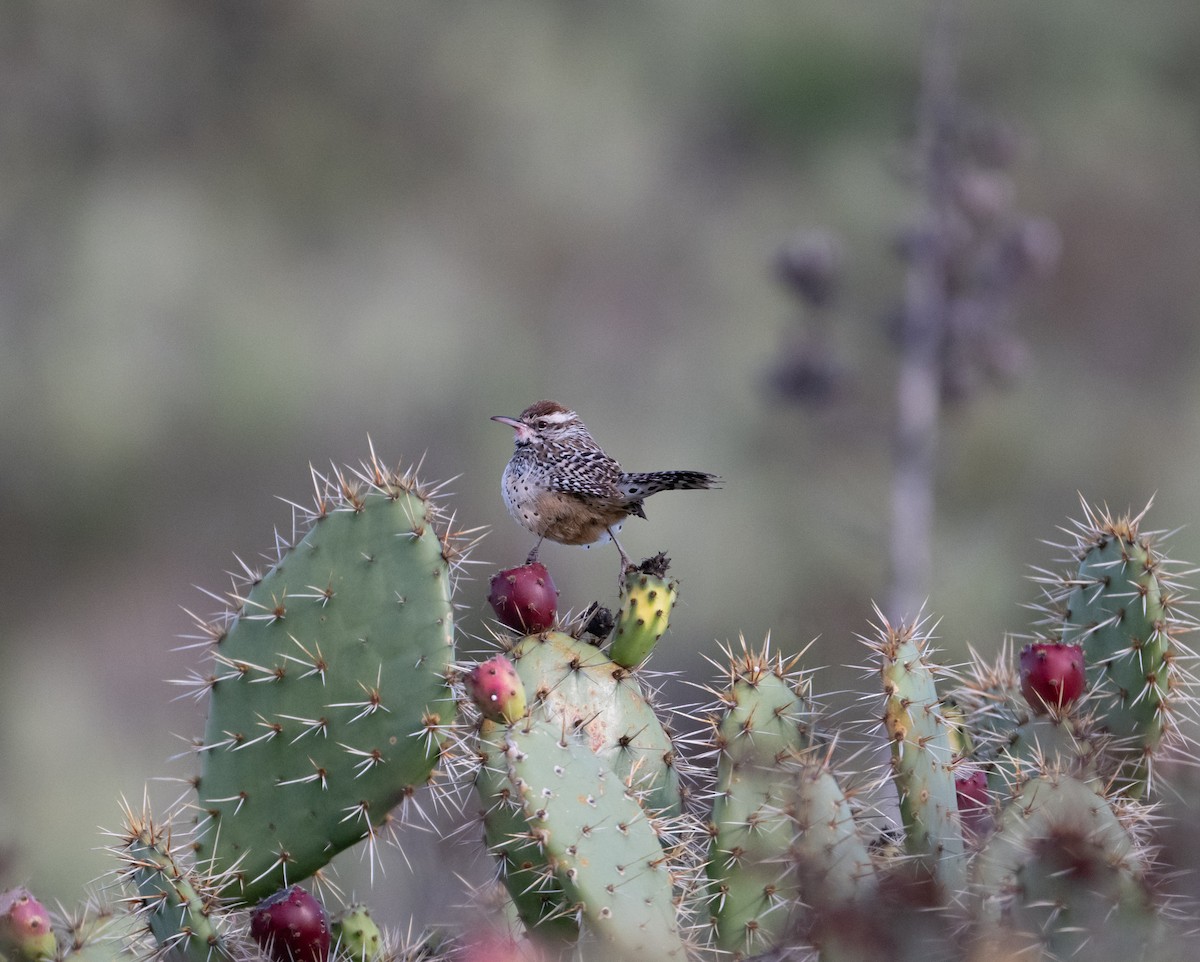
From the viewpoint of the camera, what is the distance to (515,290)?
18.4 meters

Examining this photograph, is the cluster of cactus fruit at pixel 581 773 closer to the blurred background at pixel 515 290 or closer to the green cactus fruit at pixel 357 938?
the green cactus fruit at pixel 357 938

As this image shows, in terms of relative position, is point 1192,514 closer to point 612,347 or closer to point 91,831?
point 612,347

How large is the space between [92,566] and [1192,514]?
1041cm

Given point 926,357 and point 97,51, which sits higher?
point 97,51

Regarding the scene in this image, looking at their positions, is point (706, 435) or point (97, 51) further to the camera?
point (97, 51)

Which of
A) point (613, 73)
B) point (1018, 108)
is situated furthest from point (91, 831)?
point (1018, 108)

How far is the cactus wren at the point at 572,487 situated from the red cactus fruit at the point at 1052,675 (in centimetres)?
79

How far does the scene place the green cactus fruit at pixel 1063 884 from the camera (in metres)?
1.82

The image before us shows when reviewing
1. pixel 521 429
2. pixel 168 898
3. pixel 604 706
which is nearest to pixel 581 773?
pixel 604 706

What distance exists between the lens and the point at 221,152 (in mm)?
18984

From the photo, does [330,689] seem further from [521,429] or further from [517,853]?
[521,429]

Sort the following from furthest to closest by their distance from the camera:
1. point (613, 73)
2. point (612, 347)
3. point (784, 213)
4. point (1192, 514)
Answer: point (613, 73)
point (784, 213)
point (612, 347)
point (1192, 514)

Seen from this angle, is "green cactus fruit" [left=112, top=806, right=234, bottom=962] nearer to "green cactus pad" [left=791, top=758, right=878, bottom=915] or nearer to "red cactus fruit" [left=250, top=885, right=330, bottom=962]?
"red cactus fruit" [left=250, top=885, right=330, bottom=962]

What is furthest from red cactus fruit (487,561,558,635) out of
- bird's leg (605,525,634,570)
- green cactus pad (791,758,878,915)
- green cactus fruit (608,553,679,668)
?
green cactus pad (791,758,878,915)
